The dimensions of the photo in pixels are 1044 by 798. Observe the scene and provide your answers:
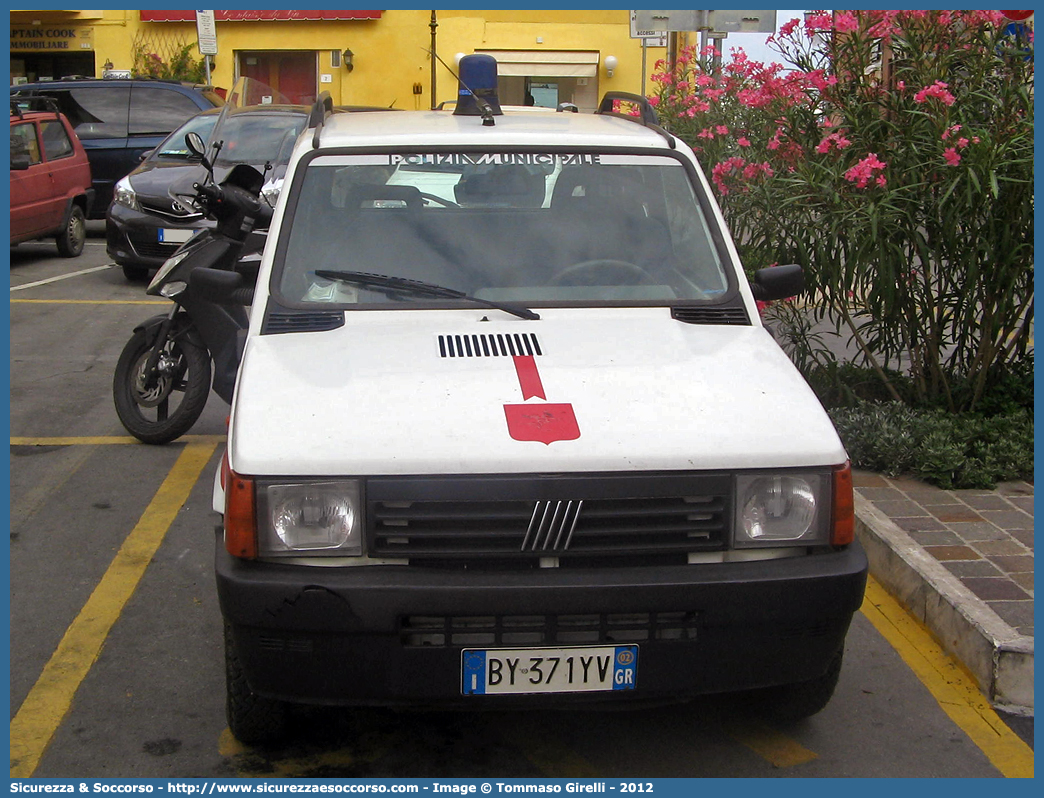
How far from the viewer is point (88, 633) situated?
4.46 metres

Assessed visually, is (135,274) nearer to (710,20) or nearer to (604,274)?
(710,20)

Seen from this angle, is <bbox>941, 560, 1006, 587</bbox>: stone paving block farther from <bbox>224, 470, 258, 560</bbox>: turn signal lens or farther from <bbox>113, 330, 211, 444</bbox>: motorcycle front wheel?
<bbox>113, 330, 211, 444</bbox>: motorcycle front wheel

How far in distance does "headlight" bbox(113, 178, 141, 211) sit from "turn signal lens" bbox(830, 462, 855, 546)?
10.3 meters

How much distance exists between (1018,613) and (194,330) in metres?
4.52

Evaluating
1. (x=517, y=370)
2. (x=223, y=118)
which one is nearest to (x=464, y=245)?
(x=517, y=370)

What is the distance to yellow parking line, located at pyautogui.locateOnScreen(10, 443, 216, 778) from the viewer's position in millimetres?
3695

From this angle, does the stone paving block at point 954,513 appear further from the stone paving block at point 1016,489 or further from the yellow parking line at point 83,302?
the yellow parking line at point 83,302

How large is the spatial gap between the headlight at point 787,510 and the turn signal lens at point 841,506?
0.07 ft

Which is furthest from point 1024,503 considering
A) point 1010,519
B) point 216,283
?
point 216,283

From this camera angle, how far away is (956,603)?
4.38 metres

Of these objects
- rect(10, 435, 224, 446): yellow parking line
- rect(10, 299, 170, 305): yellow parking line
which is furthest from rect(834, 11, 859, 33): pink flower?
rect(10, 299, 170, 305): yellow parking line

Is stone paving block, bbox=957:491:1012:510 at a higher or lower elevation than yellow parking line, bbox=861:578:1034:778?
higher

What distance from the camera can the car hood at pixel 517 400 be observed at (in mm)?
3166
